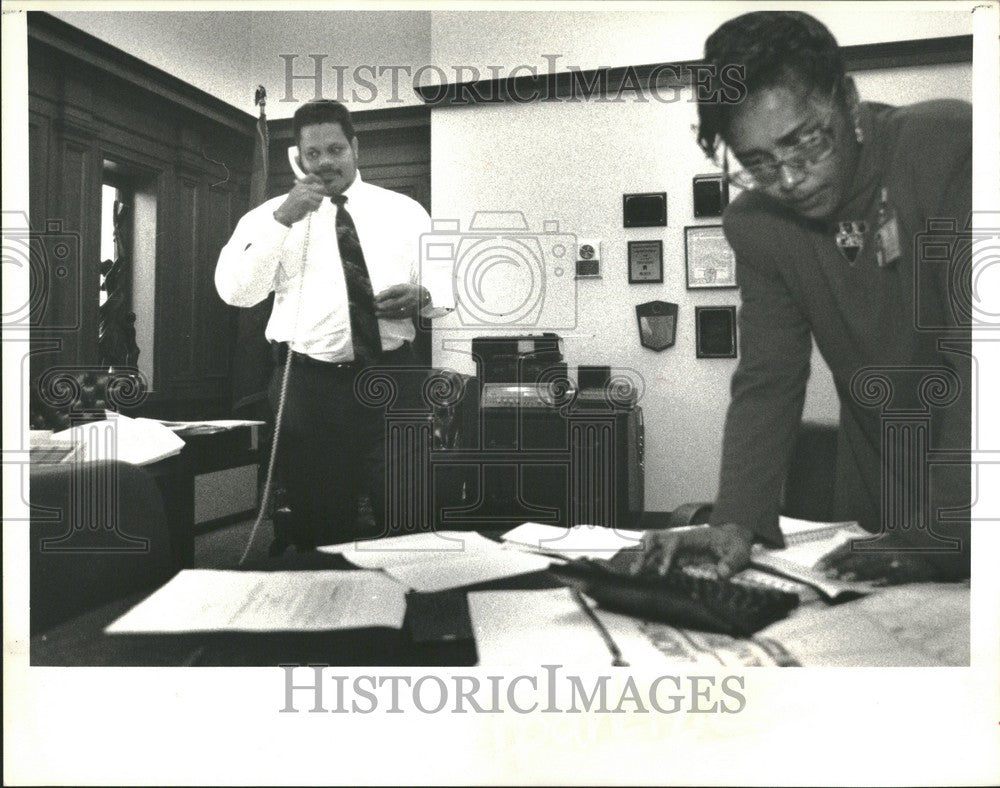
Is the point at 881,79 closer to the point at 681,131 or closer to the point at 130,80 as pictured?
the point at 681,131

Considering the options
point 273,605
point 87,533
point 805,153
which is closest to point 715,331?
point 805,153

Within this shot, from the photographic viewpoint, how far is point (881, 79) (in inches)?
60.3

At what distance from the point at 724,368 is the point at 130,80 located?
Result: 4.44ft

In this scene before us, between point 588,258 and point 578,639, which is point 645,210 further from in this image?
point 578,639

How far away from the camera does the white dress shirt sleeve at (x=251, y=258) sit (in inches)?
65.1

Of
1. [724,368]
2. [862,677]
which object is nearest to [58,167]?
[724,368]

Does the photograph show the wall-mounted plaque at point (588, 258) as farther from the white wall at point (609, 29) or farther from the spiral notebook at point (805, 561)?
the spiral notebook at point (805, 561)

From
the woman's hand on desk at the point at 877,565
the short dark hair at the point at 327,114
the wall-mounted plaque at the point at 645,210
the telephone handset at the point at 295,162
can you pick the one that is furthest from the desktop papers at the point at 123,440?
the woman's hand on desk at the point at 877,565

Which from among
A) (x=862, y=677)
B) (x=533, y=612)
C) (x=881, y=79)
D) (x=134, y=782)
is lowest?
(x=134, y=782)

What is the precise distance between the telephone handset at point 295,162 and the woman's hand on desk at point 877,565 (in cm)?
127
